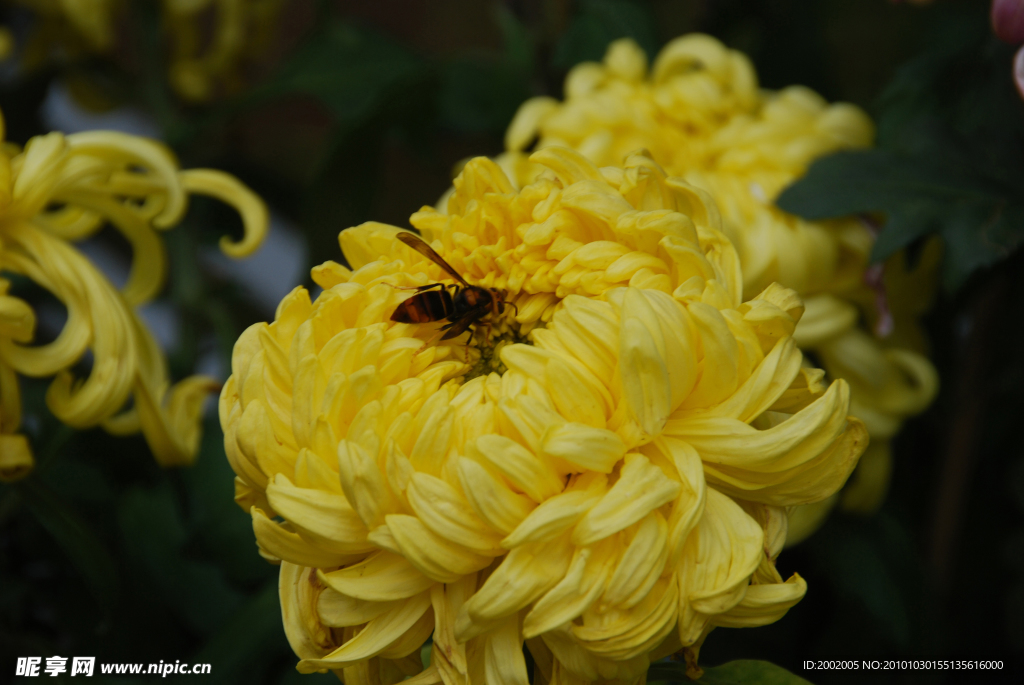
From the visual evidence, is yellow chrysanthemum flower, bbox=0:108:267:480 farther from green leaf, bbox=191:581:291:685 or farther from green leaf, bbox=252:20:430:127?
green leaf, bbox=252:20:430:127

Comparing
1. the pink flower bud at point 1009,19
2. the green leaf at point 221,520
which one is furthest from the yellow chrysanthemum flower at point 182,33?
the pink flower bud at point 1009,19

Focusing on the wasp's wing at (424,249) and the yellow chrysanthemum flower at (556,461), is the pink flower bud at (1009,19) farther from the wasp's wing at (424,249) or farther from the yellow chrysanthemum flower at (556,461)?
the wasp's wing at (424,249)

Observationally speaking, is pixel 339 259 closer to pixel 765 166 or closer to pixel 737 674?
pixel 765 166

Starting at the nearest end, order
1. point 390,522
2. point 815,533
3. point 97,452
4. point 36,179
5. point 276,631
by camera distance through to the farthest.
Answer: point 390,522 → point 36,179 → point 276,631 → point 815,533 → point 97,452

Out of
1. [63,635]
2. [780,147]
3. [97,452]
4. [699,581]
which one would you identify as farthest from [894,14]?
[63,635]

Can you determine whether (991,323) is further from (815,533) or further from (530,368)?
(530,368)

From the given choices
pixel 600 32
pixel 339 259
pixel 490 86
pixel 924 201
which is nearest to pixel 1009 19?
pixel 924 201
